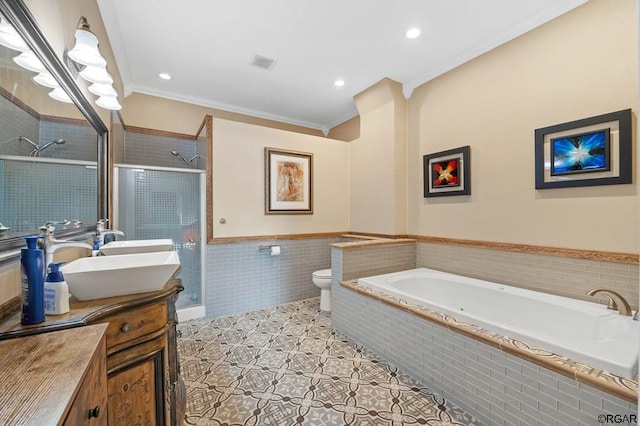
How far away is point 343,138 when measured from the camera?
4.21m

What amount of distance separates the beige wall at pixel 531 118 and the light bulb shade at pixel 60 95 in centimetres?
298

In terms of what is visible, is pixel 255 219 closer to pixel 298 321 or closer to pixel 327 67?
pixel 298 321

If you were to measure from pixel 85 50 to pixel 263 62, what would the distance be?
1.60 m

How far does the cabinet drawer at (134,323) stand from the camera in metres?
0.97

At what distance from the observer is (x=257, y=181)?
320 centimetres

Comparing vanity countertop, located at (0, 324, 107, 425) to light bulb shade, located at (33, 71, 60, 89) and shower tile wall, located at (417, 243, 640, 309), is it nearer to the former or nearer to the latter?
light bulb shade, located at (33, 71, 60, 89)

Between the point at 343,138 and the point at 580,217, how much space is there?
299 cm

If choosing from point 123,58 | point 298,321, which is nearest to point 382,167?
point 298,321

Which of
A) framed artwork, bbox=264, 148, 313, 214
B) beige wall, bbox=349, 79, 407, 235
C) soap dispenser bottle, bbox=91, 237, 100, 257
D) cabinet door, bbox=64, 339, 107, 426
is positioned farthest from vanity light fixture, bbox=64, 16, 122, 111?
beige wall, bbox=349, 79, 407, 235

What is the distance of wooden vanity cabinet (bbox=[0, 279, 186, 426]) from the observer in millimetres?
909

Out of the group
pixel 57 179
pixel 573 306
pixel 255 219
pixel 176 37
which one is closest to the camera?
pixel 57 179

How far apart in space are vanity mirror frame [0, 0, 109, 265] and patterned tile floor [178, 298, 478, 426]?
124 cm

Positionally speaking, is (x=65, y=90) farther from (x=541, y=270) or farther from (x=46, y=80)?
(x=541, y=270)

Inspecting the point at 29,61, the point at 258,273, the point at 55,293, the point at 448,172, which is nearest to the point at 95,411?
the point at 55,293
